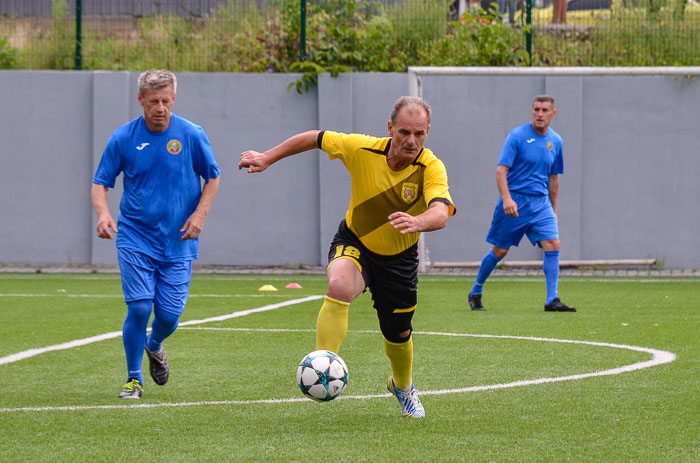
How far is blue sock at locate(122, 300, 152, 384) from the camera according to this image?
648 cm

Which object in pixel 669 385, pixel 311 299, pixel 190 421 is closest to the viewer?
pixel 190 421

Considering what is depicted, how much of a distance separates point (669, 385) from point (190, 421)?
284 centimetres

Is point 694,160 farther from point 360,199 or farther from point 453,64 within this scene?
point 360,199

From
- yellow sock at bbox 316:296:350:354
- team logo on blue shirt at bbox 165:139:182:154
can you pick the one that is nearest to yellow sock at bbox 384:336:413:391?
yellow sock at bbox 316:296:350:354

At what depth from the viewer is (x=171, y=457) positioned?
4770 millimetres

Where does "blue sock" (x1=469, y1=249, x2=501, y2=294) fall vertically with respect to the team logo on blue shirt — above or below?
below

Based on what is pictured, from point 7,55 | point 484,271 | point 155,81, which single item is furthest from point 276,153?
point 7,55

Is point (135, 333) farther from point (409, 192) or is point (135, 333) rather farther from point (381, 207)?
point (409, 192)

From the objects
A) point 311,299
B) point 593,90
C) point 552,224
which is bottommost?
point 311,299

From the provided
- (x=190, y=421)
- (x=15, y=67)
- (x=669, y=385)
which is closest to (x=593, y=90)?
(x=15, y=67)

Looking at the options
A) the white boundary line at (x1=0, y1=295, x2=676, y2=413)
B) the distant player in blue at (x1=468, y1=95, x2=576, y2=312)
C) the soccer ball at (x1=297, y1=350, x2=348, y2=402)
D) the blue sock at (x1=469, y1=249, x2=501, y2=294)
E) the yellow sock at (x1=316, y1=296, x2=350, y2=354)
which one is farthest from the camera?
the blue sock at (x1=469, y1=249, x2=501, y2=294)

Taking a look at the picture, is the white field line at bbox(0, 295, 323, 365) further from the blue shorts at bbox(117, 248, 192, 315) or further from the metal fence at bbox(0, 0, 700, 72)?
the metal fence at bbox(0, 0, 700, 72)

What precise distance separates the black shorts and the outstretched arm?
→ 0.56m

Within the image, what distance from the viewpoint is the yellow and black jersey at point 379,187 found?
5.71 m
